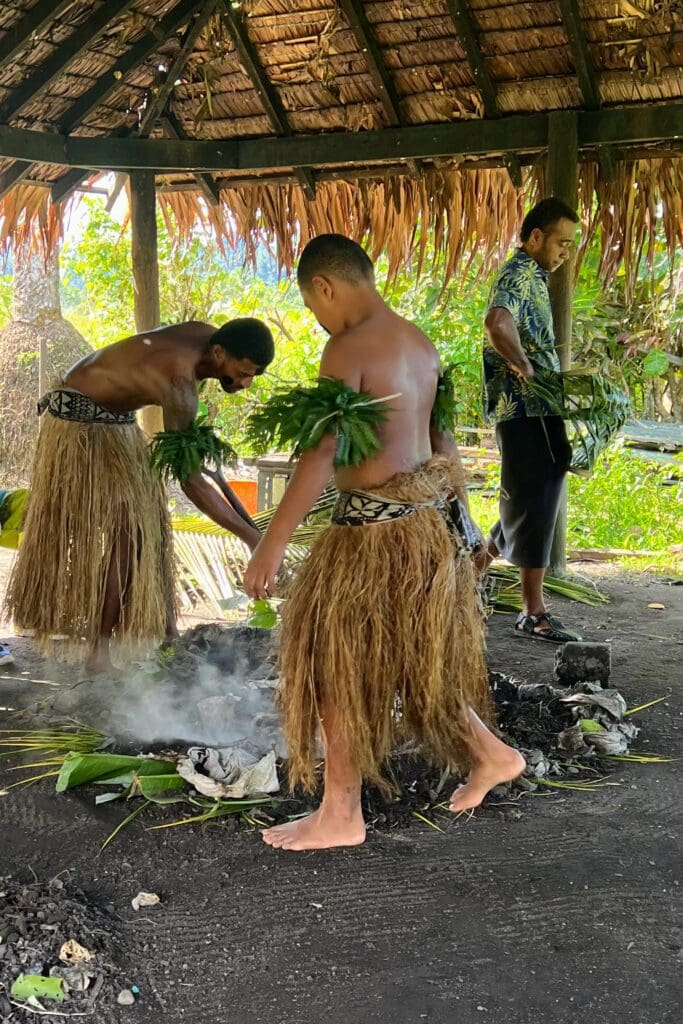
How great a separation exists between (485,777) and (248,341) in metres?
1.57

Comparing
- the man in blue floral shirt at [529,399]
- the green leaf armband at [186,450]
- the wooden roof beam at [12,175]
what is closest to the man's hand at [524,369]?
the man in blue floral shirt at [529,399]

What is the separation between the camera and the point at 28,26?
4.18 metres

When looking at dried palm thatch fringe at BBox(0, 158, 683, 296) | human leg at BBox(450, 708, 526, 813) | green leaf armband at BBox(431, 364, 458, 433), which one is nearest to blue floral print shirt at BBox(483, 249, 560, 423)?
dried palm thatch fringe at BBox(0, 158, 683, 296)

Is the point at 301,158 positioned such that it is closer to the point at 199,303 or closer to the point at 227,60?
the point at 227,60

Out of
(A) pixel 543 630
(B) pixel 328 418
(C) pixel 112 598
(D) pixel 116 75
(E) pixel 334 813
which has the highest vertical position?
(D) pixel 116 75

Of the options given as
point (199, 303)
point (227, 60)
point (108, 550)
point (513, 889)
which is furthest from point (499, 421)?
point (199, 303)

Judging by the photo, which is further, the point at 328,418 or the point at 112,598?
the point at 112,598

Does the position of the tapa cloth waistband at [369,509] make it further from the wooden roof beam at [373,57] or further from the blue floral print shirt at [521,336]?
the wooden roof beam at [373,57]

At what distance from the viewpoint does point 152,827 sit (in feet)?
8.07

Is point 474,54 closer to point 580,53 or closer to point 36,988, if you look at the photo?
point 580,53

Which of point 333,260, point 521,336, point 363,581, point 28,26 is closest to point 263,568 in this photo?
point 363,581

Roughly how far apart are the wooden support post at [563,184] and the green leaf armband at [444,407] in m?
2.24

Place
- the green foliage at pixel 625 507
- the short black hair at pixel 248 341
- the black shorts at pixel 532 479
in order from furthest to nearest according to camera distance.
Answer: the green foliage at pixel 625 507
the black shorts at pixel 532 479
the short black hair at pixel 248 341

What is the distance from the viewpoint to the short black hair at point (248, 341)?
3.21m
